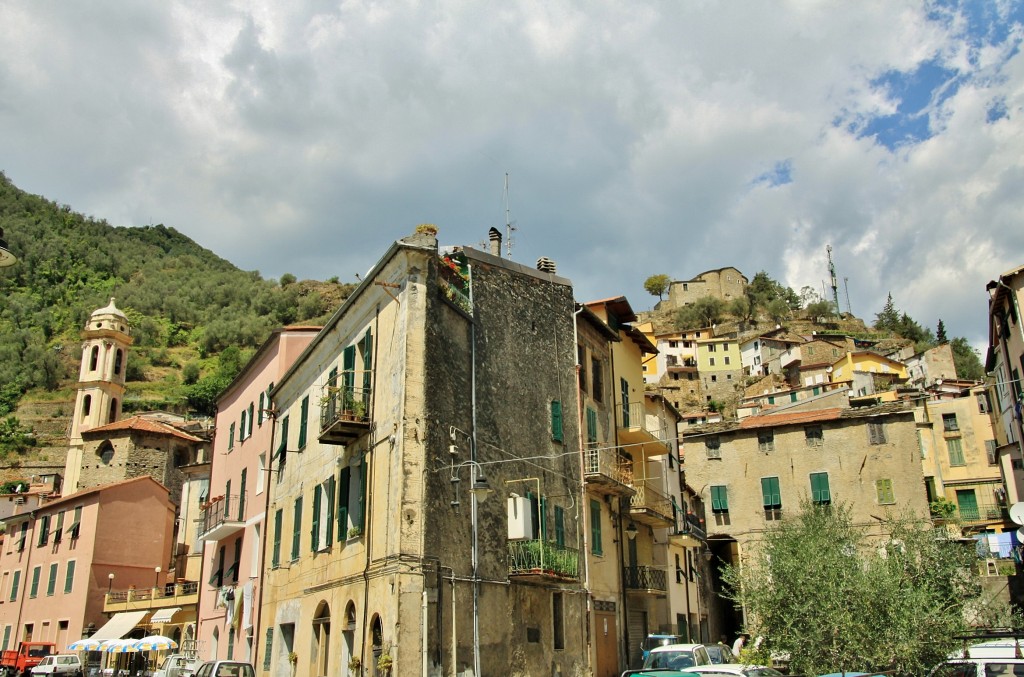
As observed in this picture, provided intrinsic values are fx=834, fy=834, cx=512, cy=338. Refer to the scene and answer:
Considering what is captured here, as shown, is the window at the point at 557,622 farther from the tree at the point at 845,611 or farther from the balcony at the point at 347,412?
the tree at the point at 845,611

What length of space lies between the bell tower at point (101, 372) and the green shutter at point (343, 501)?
62.5 metres

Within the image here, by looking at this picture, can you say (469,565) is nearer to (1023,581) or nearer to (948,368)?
Answer: (1023,581)

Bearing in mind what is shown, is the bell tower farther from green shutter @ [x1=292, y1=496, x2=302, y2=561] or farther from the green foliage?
the green foliage

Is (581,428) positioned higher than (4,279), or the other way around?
(4,279)

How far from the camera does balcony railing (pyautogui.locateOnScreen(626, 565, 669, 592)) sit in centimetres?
2830

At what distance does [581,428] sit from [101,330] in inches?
2628

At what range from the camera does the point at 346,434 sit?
21.3 metres

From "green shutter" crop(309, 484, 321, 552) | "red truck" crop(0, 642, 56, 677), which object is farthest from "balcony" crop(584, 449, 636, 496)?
"red truck" crop(0, 642, 56, 677)

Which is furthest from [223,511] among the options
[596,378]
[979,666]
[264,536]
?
[979,666]

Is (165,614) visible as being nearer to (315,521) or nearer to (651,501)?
(315,521)

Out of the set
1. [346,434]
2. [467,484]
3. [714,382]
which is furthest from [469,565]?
[714,382]

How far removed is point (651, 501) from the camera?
105 ft

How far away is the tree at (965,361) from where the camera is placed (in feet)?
304

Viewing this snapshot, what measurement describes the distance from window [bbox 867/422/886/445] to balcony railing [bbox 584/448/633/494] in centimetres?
1524
